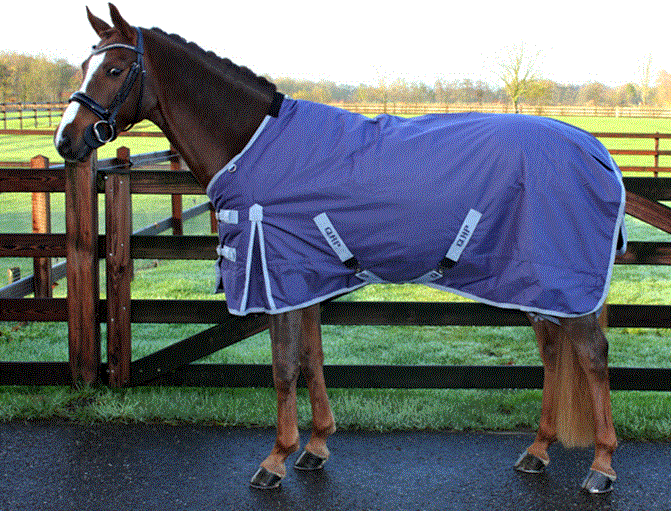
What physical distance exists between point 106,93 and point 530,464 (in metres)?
2.58

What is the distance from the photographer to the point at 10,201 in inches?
600

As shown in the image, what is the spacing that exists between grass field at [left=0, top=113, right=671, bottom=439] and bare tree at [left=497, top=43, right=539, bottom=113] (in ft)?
134

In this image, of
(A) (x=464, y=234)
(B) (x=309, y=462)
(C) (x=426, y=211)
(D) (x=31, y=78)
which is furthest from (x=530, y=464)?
(D) (x=31, y=78)

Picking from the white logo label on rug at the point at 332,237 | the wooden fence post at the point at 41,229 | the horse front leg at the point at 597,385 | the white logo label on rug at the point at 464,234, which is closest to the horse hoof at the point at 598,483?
the horse front leg at the point at 597,385

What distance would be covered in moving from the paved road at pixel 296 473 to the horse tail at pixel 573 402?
0.59ft

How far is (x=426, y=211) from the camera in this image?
287 centimetres

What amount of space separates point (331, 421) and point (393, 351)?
2096 millimetres

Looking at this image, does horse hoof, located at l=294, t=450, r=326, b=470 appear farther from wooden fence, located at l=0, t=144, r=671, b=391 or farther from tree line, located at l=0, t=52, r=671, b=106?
tree line, located at l=0, t=52, r=671, b=106

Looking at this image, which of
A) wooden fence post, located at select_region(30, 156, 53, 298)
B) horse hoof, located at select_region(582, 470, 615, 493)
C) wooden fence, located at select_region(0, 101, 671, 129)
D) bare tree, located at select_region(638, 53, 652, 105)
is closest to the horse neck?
horse hoof, located at select_region(582, 470, 615, 493)

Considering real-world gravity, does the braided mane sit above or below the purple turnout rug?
above

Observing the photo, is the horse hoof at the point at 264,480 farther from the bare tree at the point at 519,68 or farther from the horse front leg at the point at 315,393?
the bare tree at the point at 519,68

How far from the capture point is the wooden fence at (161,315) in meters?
3.86

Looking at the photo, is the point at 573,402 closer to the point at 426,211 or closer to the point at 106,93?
the point at 426,211

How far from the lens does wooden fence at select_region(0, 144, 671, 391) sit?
3857 millimetres
